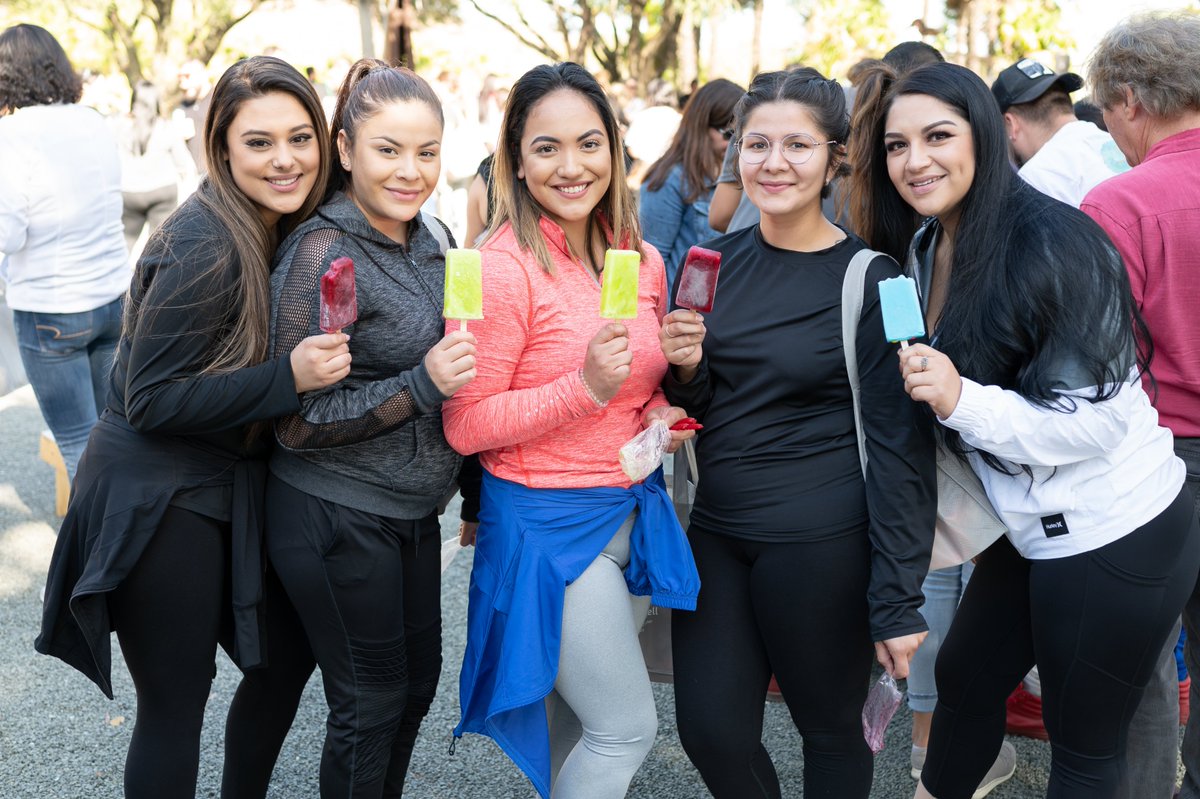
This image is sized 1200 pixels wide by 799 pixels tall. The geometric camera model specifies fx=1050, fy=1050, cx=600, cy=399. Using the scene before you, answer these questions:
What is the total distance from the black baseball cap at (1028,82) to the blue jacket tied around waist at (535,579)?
3.24 metres

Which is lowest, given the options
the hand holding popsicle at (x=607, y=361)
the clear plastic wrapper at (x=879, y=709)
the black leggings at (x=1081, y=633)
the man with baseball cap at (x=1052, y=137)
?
the clear plastic wrapper at (x=879, y=709)

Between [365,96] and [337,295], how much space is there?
63 cm

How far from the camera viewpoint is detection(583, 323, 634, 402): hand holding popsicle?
246cm

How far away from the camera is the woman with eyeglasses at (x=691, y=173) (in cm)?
575

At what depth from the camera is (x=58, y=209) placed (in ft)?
16.0

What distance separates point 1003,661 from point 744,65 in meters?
44.1

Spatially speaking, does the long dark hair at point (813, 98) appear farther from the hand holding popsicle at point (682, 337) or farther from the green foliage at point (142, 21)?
the green foliage at point (142, 21)

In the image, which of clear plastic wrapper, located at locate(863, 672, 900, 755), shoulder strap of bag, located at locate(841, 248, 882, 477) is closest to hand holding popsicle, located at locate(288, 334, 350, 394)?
shoulder strap of bag, located at locate(841, 248, 882, 477)

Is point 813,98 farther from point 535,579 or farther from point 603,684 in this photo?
point 603,684

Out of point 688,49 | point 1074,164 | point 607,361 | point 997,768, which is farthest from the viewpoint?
point 688,49

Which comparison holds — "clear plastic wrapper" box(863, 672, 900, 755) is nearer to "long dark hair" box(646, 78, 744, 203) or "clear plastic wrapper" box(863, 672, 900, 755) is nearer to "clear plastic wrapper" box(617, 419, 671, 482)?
"clear plastic wrapper" box(617, 419, 671, 482)

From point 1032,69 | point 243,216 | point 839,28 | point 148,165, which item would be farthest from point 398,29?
point 839,28

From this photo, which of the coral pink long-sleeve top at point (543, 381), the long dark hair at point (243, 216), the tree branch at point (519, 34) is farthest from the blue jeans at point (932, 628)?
the tree branch at point (519, 34)

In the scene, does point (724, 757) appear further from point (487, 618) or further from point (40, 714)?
point (40, 714)
